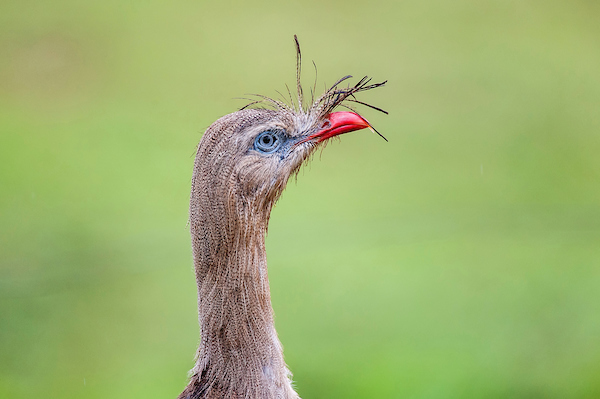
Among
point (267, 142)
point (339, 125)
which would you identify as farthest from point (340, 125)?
point (267, 142)

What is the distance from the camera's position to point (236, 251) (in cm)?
146

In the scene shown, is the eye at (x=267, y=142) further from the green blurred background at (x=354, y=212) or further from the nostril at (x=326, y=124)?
the green blurred background at (x=354, y=212)

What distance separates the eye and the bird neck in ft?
0.49

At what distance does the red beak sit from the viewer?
1.59 m

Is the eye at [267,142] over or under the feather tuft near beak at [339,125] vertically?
under

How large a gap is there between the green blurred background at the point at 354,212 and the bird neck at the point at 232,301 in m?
1.44

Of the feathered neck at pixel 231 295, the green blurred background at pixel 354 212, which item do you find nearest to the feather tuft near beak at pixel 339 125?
the feathered neck at pixel 231 295

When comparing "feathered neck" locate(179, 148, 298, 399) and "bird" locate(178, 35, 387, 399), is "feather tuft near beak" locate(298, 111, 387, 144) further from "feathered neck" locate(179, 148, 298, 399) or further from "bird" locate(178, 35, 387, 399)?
"feathered neck" locate(179, 148, 298, 399)

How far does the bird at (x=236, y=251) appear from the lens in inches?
57.2

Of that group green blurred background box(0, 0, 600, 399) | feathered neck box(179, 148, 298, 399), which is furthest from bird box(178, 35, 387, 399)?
green blurred background box(0, 0, 600, 399)

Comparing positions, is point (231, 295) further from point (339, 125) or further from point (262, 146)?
point (339, 125)

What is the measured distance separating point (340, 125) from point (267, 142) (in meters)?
0.21
